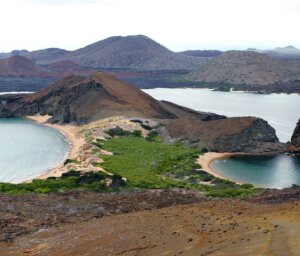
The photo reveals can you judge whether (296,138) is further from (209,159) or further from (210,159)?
(209,159)

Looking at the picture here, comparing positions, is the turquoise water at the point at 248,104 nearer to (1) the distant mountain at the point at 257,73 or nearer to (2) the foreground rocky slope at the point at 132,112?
(2) the foreground rocky slope at the point at 132,112

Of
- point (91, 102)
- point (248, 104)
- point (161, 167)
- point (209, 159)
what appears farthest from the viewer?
point (248, 104)

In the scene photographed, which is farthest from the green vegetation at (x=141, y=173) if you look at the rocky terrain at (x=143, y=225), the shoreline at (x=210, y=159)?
the rocky terrain at (x=143, y=225)

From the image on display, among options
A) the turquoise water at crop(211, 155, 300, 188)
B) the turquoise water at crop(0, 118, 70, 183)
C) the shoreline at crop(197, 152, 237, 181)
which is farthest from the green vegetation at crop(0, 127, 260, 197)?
the turquoise water at crop(0, 118, 70, 183)

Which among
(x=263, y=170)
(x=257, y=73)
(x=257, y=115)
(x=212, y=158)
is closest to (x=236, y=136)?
(x=212, y=158)

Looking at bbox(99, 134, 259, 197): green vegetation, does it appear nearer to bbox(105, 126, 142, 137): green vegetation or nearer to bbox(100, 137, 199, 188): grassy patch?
bbox(100, 137, 199, 188): grassy patch

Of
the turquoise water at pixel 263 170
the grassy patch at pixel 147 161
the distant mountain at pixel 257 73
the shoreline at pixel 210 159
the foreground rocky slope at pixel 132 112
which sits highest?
the distant mountain at pixel 257 73
